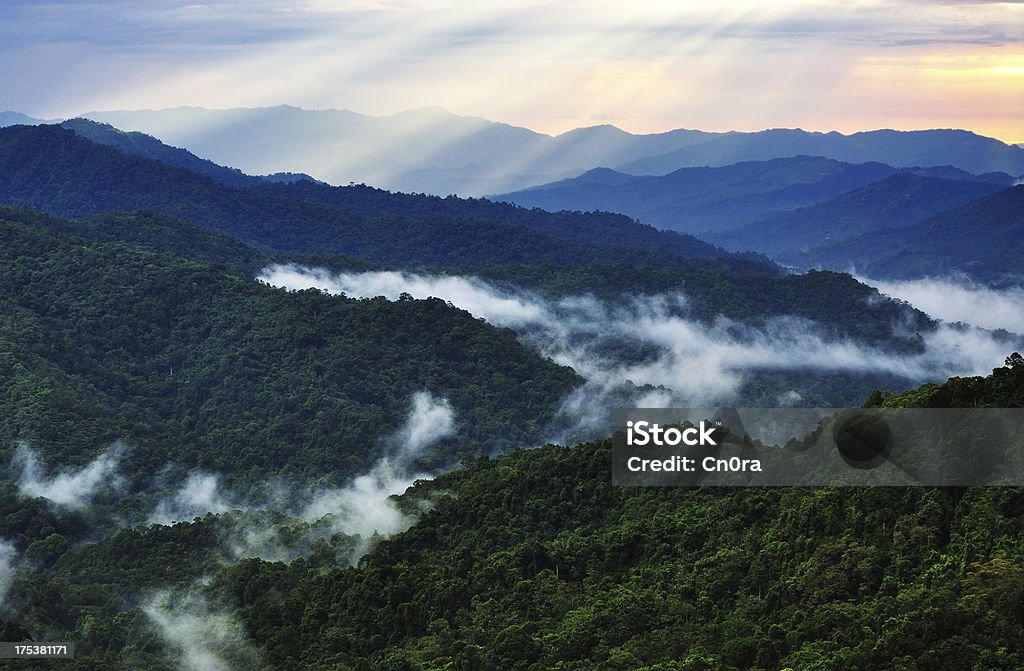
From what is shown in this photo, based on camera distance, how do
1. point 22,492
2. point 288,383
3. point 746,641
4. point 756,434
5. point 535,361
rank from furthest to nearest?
1. point 535,361
2. point 288,383
3. point 22,492
4. point 756,434
5. point 746,641

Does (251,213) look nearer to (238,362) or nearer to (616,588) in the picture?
(238,362)

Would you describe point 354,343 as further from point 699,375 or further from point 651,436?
point 651,436

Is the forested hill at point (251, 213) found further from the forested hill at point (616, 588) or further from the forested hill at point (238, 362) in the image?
the forested hill at point (616, 588)

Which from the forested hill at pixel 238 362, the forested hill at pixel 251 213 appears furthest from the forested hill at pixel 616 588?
the forested hill at pixel 251 213

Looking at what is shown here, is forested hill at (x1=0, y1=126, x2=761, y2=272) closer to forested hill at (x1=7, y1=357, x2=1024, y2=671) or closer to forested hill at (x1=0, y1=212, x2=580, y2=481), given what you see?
forested hill at (x1=0, y1=212, x2=580, y2=481)

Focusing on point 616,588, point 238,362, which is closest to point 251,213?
point 238,362

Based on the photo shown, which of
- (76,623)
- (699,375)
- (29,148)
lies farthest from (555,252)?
(76,623)

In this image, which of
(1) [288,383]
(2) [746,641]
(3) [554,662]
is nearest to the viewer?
(2) [746,641]
